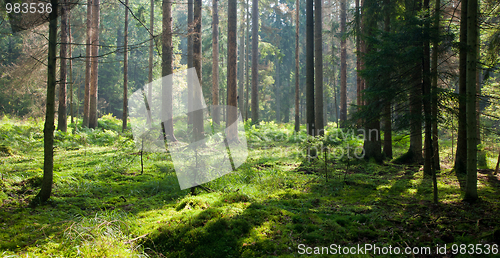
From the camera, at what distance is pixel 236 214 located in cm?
434

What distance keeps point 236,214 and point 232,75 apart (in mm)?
9792

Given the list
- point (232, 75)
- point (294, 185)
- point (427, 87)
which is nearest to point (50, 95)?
point (294, 185)

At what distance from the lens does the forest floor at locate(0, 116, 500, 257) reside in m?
3.41

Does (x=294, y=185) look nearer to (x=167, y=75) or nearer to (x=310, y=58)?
(x=310, y=58)

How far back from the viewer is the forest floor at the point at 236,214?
3410 mm

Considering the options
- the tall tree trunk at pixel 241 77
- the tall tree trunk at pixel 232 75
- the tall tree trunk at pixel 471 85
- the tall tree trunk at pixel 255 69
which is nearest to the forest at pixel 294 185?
the tall tree trunk at pixel 471 85

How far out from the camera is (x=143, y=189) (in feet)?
20.1

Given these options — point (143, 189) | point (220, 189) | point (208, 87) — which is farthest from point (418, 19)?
point (208, 87)

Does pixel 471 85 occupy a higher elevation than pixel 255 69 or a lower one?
lower

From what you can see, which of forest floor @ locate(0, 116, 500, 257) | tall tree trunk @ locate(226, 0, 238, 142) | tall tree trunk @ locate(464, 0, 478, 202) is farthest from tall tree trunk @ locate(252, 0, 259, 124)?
Result: tall tree trunk @ locate(464, 0, 478, 202)

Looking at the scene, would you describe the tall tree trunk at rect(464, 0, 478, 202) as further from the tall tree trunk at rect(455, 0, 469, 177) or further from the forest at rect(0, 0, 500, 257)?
the tall tree trunk at rect(455, 0, 469, 177)

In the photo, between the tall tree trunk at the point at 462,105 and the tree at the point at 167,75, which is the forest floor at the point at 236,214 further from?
the tree at the point at 167,75

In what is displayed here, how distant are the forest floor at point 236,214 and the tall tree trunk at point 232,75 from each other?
5.82 metres

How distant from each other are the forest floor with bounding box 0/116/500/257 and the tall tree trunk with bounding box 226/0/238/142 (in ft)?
19.1
